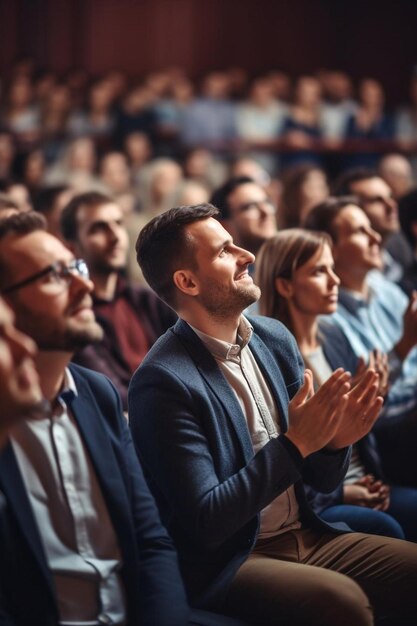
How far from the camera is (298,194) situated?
4117mm

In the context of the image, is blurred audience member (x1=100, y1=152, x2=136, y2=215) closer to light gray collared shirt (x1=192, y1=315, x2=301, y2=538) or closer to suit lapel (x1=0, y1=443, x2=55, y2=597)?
light gray collared shirt (x1=192, y1=315, x2=301, y2=538)

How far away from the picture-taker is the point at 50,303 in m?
1.48

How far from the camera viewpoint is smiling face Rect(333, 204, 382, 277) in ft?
8.80

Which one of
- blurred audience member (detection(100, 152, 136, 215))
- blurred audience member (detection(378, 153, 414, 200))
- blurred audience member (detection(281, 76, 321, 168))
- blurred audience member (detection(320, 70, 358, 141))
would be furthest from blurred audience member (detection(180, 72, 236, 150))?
blurred audience member (detection(378, 153, 414, 200))

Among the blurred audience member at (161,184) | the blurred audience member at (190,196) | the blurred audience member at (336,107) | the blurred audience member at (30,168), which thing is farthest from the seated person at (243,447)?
the blurred audience member at (336,107)

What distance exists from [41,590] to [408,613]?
0.74 m

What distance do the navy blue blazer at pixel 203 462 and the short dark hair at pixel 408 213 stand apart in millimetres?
1863

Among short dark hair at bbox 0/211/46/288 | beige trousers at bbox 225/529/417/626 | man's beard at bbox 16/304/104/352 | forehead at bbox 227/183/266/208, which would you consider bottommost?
beige trousers at bbox 225/529/417/626

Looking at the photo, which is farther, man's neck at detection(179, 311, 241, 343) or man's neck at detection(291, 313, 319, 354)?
man's neck at detection(291, 313, 319, 354)

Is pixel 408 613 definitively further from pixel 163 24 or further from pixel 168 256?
pixel 163 24

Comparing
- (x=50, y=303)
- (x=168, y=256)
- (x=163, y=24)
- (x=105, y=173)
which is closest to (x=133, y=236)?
(x=105, y=173)

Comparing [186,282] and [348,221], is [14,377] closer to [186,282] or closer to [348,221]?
[186,282]

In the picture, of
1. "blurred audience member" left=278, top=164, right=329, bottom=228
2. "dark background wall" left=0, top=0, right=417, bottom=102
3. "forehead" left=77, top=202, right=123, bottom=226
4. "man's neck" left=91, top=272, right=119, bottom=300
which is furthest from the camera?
"dark background wall" left=0, top=0, right=417, bottom=102

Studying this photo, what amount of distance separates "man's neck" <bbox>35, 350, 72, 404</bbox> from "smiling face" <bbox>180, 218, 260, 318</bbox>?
37 centimetres
